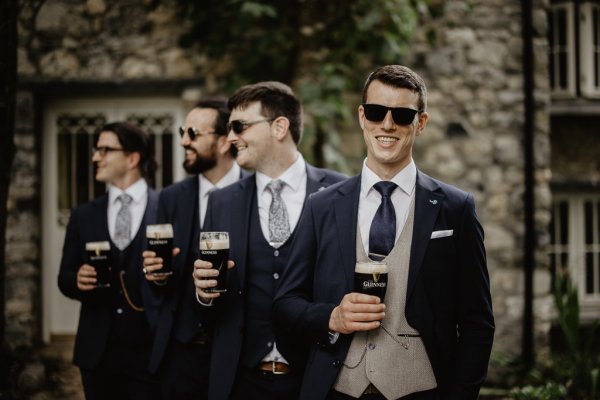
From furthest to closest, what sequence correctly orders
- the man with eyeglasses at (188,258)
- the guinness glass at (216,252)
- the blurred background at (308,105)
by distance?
the blurred background at (308,105)
the man with eyeglasses at (188,258)
the guinness glass at (216,252)

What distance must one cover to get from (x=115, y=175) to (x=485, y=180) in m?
4.06

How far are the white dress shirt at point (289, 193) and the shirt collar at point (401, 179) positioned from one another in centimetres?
74

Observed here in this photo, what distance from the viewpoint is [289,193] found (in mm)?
3291

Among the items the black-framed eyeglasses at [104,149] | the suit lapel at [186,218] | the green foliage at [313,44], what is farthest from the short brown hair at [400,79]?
the green foliage at [313,44]

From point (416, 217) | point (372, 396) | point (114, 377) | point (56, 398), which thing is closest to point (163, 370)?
point (114, 377)

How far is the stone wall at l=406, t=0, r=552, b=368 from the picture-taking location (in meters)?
6.59

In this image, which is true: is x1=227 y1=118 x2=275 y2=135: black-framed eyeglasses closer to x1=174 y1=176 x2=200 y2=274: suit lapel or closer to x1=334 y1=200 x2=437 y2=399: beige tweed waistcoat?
x1=174 y1=176 x2=200 y2=274: suit lapel

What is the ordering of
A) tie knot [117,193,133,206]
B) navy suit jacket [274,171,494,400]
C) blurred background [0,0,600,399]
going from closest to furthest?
navy suit jacket [274,171,494,400] < tie knot [117,193,133,206] < blurred background [0,0,600,399]

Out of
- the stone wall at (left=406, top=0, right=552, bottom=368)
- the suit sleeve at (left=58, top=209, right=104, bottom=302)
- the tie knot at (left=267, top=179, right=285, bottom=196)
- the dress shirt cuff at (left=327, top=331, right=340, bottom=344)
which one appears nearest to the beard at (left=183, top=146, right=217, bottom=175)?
the tie knot at (left=267, top=179, right=285, bottom=196)

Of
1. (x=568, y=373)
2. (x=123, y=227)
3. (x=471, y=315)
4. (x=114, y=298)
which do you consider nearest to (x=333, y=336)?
(x=471, y=315)

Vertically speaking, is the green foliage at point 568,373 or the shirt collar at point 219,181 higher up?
the shirt collar at point 219,181

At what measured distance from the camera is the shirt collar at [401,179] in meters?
2.46

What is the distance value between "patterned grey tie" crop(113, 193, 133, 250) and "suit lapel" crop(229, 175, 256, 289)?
3.50 ft

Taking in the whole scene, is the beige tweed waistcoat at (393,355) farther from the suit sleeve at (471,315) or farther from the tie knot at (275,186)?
the tie knot at (275,186)
